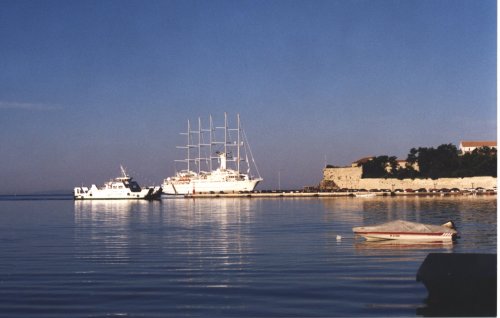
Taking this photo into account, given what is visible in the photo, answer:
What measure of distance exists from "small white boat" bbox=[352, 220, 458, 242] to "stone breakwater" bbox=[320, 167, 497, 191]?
74.1 metres

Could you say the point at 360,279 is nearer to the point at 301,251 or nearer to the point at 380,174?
the point at 301,251

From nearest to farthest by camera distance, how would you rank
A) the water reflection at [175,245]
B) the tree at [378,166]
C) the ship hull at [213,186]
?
the water reflection at [175,245] → the ship hull at [213,186] → the tree at [378,166]

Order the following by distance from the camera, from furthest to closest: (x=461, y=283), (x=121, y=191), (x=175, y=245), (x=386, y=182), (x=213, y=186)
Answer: (x=213, y=186) → (x=386, y=182) → (x=121, y=191) → (x=175, y=245) → (x=461, y=283)

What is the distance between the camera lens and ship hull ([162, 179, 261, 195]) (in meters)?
108

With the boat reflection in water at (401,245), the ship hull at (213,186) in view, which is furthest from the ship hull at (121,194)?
the boat reflection in water at (401,245)

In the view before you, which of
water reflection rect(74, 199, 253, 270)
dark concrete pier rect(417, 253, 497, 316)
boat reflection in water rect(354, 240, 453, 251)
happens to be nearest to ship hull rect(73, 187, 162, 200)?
water reflection rect(74, 199, 253, 270)

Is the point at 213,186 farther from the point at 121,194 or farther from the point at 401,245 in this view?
the point at 401,245

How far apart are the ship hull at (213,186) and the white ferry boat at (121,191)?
1645cm

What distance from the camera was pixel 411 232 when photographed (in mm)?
23219

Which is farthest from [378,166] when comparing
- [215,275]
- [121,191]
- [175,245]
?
[215,275]

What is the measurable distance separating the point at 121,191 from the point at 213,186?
2345 centimetres

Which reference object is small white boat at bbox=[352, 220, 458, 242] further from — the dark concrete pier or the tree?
the tree

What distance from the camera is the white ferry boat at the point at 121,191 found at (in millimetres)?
90438

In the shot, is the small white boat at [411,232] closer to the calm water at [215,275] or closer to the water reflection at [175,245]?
the calm water at [215,275]
